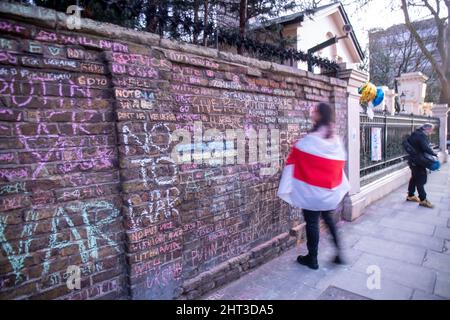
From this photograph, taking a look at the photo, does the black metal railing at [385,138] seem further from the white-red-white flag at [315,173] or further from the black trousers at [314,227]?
the white-red-white flag at [315,173]

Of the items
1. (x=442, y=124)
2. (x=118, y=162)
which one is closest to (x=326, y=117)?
(x=118, y=162)

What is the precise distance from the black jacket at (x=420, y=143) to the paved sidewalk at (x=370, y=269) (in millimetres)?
1369

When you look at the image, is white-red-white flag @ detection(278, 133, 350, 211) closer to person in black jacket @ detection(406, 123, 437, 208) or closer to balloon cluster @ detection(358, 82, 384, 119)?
person in black jacket @ detection(406, 123, 437, 208)

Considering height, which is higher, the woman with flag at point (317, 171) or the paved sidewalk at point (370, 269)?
the woman with flag at point (317, 171)

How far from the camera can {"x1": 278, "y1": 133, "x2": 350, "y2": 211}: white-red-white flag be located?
332 cm

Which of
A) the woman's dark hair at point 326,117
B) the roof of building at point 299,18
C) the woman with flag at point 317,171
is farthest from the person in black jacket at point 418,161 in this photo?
the woman's dark hair at point 326,117

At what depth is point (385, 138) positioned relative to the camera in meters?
8.00

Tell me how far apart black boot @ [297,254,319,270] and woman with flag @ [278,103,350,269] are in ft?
0.93

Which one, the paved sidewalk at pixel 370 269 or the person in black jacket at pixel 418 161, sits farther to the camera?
the person in black jacket at pixel 418 161

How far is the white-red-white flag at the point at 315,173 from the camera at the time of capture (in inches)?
131

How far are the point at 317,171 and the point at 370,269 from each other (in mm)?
1416

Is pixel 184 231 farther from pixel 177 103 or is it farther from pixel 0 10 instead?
pixel 0 10
